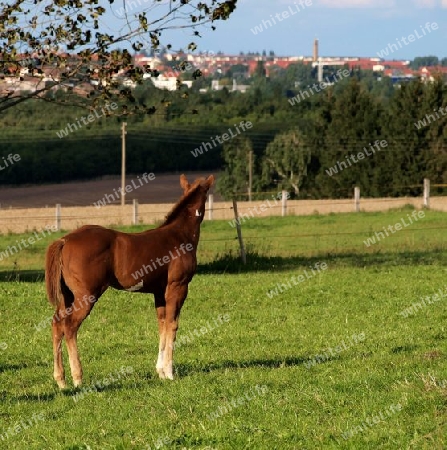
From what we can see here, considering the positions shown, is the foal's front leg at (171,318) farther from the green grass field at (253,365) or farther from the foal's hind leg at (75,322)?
the foal's hind leg at (75,322)

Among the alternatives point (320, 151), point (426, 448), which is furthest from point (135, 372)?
point (320, 151)

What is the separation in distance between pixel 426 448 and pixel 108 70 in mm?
15046

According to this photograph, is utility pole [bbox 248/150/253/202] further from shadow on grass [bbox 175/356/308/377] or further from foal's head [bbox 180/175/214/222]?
foal's head [bbox 180/175/214/222]

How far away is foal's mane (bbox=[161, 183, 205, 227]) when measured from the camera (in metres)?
11.9

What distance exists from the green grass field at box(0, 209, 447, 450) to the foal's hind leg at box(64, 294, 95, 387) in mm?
259

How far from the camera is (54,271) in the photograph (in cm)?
1109

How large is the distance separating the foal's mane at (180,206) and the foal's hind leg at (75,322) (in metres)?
1.50

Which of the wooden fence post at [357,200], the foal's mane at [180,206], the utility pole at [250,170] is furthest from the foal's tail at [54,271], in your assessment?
the utility pole at [250,170]

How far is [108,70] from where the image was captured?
21062 millimetres

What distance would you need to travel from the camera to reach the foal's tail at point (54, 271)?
11078mm

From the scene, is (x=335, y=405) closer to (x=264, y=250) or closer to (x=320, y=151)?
(x=264, y=250)

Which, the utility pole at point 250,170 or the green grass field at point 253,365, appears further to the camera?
the utility pole at point 250,170

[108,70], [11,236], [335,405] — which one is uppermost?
[108,70]

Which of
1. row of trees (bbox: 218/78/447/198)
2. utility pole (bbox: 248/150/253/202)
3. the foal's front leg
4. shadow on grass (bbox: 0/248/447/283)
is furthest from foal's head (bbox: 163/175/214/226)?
utility pole (bbox: 248/150/253/202)
